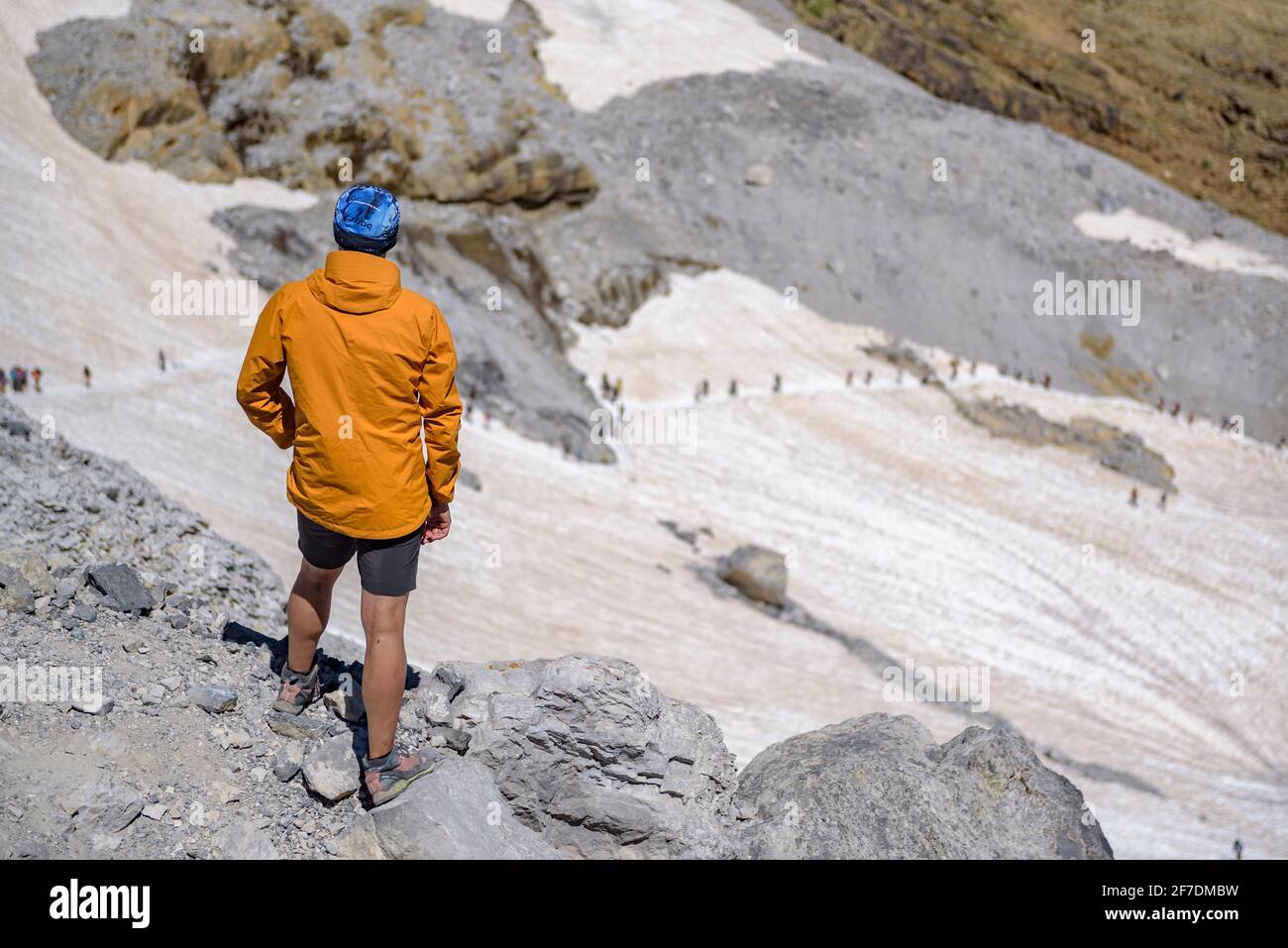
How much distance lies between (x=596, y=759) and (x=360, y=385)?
8.72ft

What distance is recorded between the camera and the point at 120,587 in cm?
671

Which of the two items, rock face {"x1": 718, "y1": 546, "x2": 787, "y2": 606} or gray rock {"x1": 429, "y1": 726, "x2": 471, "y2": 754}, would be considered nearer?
gray rock {"x1": 429, "y1": 726, "x2": 471, "y2": 754}

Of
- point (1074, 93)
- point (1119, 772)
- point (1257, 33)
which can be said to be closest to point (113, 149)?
point (1119, 772)

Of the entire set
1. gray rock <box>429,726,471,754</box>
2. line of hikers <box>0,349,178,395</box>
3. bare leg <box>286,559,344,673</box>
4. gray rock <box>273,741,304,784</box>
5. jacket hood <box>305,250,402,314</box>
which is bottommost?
line of hikers <box>0,349,178,395</box>

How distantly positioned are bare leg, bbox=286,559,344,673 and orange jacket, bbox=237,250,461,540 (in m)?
0.55

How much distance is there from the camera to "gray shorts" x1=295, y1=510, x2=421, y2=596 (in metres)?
5.20

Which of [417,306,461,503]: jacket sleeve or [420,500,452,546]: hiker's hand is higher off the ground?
[417,306,461,503]: jacket sleeve

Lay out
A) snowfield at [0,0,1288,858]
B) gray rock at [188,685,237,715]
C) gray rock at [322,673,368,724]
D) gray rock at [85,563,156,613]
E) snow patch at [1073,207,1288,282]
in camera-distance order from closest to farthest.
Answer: gray rock at [188,685,237,715] → gray rock at [322,673,368,724] → gray rock at [85,563,156,613] → snowfield at [0,0,1288,858] → snow patch at [1073,207,1288,282]

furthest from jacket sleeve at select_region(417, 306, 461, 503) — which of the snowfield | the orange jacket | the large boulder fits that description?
the snowfield

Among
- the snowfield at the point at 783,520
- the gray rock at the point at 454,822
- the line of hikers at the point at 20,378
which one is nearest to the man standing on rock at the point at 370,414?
the gray rock at the point at 454,822

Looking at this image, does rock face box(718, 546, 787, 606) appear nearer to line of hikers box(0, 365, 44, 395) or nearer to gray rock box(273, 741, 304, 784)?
line of hikers box(0, 365, 44, 395)

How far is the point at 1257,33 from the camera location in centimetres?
6900
